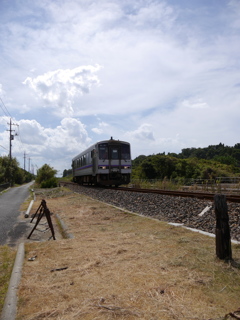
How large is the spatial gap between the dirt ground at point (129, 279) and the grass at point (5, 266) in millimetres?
201

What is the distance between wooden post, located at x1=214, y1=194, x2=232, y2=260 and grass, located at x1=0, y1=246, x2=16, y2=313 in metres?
2.77

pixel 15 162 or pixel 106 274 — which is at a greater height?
pixel 15 162

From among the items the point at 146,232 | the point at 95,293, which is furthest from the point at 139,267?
the point at 146,232

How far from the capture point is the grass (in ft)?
11.7

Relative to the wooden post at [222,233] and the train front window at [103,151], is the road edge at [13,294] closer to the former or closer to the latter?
the wooden post at [222,233]

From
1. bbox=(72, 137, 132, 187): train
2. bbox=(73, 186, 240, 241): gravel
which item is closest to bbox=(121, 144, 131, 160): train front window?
bbox=(72, 137, 132, 187): train

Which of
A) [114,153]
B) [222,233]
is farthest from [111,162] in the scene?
[222,233]

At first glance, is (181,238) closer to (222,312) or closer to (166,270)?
(166,270)

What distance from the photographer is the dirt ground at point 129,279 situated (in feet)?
9.41

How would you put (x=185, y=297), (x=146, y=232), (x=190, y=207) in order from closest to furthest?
(x=185, y=297) < (x=146, y=232) < (x=190, y=207)

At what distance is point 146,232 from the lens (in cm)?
633

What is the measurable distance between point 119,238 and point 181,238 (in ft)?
3.84

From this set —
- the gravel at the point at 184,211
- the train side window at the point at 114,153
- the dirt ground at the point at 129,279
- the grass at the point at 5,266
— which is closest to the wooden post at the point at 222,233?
the dirt ground at the point at 129,279

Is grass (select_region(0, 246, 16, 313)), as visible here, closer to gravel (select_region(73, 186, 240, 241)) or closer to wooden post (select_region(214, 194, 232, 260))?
wooden post (select_region(214, 194, 232, 260))
